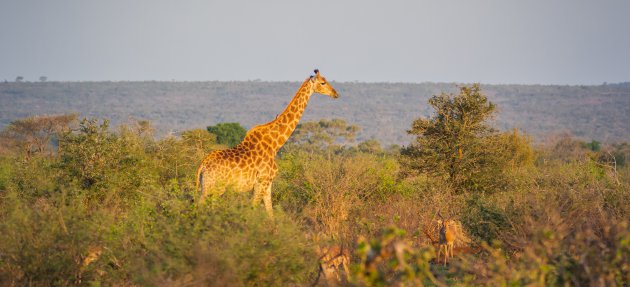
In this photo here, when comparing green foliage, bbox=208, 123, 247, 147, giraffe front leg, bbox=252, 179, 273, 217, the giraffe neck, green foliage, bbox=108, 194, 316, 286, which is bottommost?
green foliage, bbox=208, 123, 247, 147

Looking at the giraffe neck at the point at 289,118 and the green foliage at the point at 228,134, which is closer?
the giraffe neck at the point at 289,118

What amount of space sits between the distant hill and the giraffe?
5976 cm

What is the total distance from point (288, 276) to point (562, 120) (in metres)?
75.0

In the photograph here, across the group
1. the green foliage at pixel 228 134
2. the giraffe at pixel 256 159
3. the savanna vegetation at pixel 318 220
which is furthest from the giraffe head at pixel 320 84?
the green foliage at pixel 228 134

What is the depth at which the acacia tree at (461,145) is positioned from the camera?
13164mm

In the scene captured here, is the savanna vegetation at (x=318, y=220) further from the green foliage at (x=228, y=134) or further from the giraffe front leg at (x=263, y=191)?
the green foliage at (x=228, y=134)

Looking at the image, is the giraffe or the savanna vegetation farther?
the giraffe

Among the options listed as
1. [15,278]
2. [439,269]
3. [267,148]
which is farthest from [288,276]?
[267,148]

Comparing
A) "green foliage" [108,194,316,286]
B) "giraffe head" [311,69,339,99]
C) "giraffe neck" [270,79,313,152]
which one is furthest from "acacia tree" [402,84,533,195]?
"green foliage" [108,194,316,286]

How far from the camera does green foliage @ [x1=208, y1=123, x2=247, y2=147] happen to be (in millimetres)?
33912

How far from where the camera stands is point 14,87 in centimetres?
8831

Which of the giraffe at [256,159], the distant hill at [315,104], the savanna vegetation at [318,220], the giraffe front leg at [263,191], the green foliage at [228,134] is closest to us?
the savanna vegetation at [318,220]

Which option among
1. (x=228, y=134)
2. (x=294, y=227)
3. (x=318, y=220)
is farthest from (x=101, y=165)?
(x=228, y=134)

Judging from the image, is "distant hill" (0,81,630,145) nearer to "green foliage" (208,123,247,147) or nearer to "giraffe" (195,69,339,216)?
"green foliage" (208,123,247,147)
